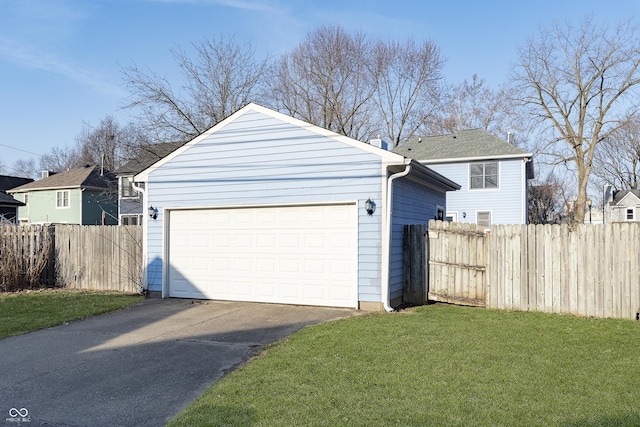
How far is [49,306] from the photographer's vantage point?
10.0m

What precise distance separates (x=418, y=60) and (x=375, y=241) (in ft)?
86.7

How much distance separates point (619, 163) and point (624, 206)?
7.99 meters

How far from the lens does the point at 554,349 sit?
617cm

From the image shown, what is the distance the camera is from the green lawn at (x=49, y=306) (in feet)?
27.5

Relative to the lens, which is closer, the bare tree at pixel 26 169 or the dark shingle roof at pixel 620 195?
the dark shingle roof at pixel 620 195

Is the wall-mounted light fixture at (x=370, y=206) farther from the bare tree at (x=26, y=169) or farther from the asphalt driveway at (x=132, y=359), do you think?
the bare tree at (x=26, y=169)

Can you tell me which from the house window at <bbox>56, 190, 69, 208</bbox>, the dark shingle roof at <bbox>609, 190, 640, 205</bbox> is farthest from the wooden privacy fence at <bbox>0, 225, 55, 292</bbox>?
the dark shingle roof at <bbox>609, 190, 640, 205</bbox>

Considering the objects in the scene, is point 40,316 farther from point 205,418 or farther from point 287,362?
point 205,418

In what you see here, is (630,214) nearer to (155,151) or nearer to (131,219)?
(155,151)

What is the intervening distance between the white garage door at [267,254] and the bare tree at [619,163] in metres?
41.4

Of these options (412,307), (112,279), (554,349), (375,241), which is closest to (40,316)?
(112,279)

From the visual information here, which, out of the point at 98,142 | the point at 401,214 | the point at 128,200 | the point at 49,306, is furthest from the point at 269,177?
the point at 98,142

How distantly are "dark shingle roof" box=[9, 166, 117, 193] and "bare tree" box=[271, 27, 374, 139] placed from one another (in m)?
14.7

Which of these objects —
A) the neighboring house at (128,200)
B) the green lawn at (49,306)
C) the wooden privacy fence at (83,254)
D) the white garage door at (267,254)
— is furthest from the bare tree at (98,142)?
the white garage door at (267,254)
